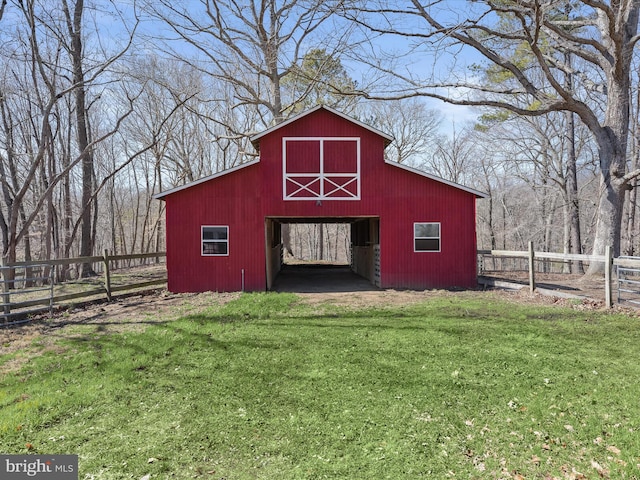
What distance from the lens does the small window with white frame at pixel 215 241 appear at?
13.0 metres

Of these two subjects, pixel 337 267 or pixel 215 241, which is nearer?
pixel 215 241

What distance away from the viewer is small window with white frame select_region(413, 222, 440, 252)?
1327 centimetres

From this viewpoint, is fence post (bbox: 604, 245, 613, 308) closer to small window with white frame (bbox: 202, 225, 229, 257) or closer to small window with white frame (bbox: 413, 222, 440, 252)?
small window with white frame (bbox: 413, 222, 440, 252)

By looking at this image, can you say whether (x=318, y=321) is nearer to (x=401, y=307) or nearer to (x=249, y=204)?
A: (x=401, y=307)

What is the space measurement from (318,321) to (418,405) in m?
4.20

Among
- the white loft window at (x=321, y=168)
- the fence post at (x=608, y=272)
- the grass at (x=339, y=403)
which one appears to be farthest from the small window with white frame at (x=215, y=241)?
the fence post at (x=608, y=272)

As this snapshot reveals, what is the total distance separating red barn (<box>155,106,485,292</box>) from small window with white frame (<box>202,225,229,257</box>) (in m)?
0.03

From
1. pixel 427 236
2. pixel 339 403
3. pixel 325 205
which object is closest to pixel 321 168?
pixel 325 205

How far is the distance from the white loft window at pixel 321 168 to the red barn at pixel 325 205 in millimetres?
34

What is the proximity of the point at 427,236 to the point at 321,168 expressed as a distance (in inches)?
170

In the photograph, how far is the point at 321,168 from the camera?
1315 centimetres

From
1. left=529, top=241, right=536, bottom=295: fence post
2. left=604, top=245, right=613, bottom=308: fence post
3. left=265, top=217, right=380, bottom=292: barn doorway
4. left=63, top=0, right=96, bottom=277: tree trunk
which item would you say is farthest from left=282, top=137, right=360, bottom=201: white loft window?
left=63, top=0, right=96, bottom=277: tree trunk

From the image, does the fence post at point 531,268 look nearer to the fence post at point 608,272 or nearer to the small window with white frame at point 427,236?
the fence post at point 608,272

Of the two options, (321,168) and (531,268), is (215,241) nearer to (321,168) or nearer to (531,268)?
(321,168)
